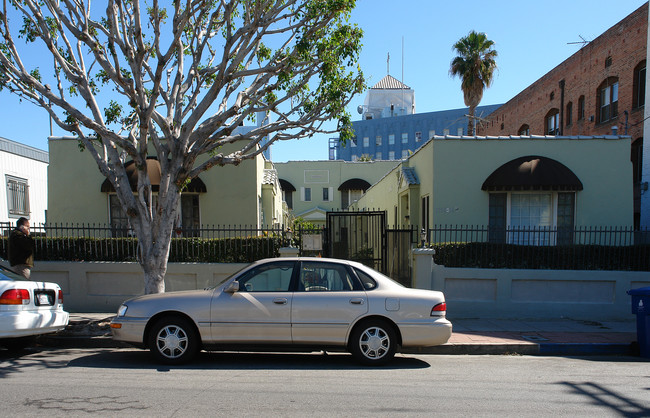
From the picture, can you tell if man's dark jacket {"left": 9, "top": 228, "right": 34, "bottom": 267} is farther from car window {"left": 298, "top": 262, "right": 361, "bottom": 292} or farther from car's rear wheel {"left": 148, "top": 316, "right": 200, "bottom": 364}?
car window {"left": 298, "top": 262, "right": 361, "bottom": 292}

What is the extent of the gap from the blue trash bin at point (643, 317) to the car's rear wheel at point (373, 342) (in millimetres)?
4224

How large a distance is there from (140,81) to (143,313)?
163 inches

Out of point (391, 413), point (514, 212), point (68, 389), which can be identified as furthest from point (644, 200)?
point (68, 389)

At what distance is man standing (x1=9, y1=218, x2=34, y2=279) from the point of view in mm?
8805

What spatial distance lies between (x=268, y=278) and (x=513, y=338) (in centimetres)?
456

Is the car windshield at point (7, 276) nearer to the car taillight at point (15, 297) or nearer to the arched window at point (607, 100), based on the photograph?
the car taillight at point (15, 297)

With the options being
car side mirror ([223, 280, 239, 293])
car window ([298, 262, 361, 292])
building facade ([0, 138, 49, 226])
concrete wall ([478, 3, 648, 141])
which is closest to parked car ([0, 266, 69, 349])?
car side mirror ([223, 280, 239, 293])

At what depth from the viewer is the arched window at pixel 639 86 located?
55.8 ft

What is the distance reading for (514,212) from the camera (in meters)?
13.1

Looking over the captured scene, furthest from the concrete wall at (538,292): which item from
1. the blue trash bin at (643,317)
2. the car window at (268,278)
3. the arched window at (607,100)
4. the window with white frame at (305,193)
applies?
the window with white frame at (305,193)

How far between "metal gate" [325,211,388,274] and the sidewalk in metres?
2.39

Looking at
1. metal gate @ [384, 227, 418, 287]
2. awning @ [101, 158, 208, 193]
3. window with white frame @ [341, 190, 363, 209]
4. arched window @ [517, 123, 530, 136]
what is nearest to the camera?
metal gate @ [384, 227, 418, 287]

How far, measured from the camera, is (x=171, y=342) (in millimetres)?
6484

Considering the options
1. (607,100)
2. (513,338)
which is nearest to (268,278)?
(513,338)
